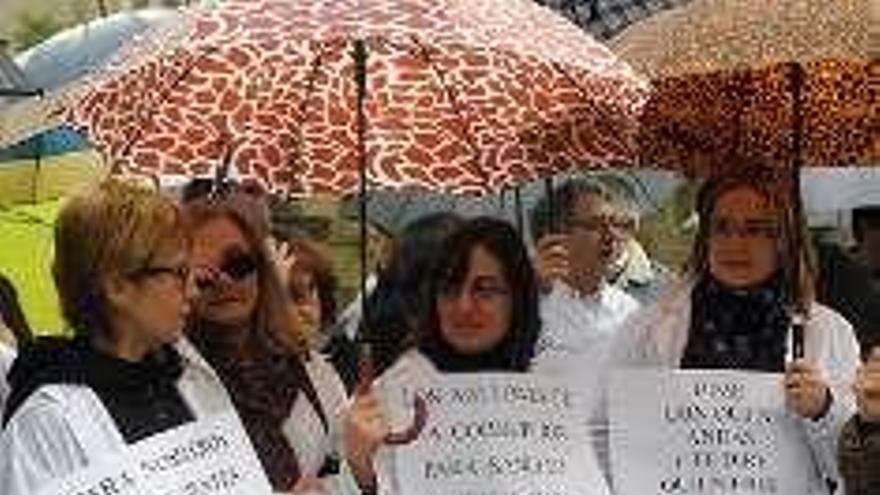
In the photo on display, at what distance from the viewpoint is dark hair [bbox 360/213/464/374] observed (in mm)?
6027

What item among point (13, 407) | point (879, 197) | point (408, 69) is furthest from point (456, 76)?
point (879, 197)

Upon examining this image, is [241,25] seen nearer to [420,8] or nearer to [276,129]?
[420,8]

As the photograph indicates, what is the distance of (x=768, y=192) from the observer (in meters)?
6.00

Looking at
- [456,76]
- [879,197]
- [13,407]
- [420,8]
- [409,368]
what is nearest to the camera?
[13,407]

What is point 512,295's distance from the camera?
592cm

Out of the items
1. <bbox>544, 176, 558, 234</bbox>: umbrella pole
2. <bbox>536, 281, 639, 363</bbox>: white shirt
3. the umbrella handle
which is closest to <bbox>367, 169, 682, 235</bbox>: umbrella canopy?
<bbox>544, 176, 558, 234</bbox>: umbrella pole

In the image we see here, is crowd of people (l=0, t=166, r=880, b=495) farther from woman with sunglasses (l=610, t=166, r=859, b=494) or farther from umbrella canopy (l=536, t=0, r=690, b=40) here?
umbrella canopy (l=536, t=0, r=690, b=40)

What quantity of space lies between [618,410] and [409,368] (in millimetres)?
570

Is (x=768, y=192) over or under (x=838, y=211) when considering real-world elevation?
over

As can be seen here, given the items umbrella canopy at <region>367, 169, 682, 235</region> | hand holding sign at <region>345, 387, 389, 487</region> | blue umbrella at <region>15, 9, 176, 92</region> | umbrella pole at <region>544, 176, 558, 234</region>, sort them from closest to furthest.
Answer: hand holding sign at <region>345, 387, 389, 487</region>, umbrella pole at <region>544, 176, 558, 234</region>, umbrella canopy at <region>367, 169, 682, 235</region>, blue umbrella at <region>15, 9, 176, 92</region>

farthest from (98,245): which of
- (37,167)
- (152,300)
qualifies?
(37,167)

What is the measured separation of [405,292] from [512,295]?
1.40 feet

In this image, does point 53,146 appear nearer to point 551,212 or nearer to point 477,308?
point 551,212

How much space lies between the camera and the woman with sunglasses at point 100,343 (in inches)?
188
